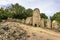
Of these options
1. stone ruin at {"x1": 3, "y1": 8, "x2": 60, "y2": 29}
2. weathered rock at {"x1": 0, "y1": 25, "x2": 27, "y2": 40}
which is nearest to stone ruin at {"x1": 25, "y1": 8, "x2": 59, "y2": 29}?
stone ruin at {"x1": 3, "y1": 8, "x2": 60, "y2": 29}

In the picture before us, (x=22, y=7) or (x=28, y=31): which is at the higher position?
(x=22, y=7)

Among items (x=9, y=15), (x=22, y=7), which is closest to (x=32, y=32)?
(x=9, y=15)

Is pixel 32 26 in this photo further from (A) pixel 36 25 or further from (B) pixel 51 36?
(B) pixel 51 36

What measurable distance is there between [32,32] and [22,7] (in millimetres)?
20215

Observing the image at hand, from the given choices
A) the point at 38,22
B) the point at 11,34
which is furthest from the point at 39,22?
the point at 11,34

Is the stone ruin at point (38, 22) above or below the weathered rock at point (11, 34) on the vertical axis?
above

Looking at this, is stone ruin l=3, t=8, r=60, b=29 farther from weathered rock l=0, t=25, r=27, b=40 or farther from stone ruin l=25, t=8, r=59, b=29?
weathered rock l=0, t=25, r=27, b=40

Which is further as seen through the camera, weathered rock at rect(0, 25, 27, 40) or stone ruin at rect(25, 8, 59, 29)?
stone ruin at rect(25, 8, 59, 29)

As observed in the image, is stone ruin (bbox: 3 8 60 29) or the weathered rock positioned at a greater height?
stone ruin (bbox: 3 8 60 29)

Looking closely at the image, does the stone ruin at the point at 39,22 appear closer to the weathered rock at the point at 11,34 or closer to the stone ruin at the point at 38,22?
the stone ruin at the point at 38,22

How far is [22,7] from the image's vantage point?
47.0 metres

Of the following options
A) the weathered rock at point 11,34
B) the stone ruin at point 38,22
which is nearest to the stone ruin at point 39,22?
the stone ruin at point 38,22

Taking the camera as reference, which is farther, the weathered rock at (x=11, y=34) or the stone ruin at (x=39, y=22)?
the stone ruin at (x=39, y=22)

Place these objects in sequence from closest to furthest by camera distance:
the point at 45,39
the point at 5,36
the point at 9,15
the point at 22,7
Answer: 1. the point at 5,36
2. the point at 45,39
3. the point at 9,15
4. the point at 22,7
